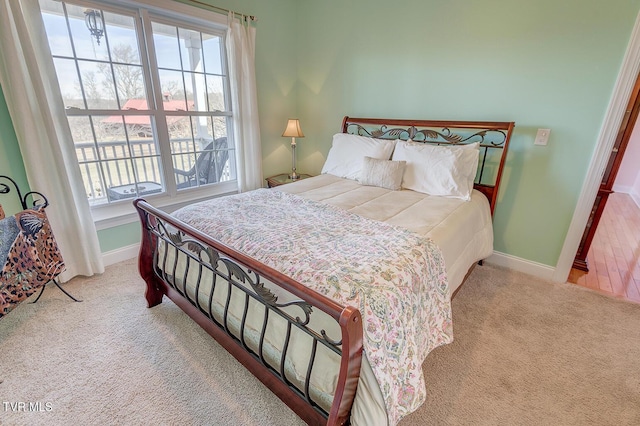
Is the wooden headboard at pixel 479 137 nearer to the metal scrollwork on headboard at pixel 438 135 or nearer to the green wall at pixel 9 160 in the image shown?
the metal scrollwork on headboard at pixel 438 135

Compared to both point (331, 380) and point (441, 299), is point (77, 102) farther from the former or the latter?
point (441, 299)

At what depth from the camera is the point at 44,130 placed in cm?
200

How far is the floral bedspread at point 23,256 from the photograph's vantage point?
1.60 meters

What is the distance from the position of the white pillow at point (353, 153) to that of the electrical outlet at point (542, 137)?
1.11 m

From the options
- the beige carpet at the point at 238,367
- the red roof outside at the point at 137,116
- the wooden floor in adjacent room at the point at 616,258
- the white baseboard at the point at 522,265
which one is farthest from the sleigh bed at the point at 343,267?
the red roof outside at the point at 137,116

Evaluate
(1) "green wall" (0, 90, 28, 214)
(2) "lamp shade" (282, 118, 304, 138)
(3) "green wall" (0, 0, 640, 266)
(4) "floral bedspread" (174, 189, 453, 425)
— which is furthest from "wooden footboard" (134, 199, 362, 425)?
(2) "lamp shade" (282, 118, 304, 138)

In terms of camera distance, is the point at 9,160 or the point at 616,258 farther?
the point at 616,258

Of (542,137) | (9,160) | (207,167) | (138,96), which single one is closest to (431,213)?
(542,137)

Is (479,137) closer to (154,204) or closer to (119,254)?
(154,204)

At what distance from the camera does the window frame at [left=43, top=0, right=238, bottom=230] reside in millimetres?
2328

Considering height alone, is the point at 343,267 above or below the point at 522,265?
above

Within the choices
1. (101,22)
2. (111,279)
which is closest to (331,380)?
(111,279)

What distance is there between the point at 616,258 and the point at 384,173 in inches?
101

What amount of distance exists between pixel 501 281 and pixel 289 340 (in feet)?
6.95
